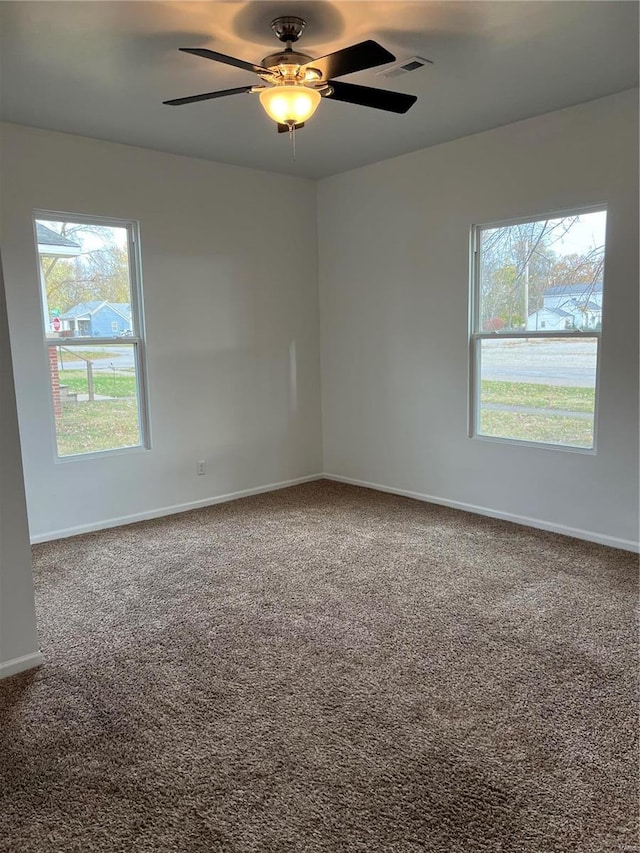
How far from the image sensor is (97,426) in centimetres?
445

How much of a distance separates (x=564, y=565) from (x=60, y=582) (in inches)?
115

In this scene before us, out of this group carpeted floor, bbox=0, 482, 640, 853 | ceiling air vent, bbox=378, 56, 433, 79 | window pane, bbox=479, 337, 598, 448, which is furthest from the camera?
window pane, bbox=479, 337, 598, 448

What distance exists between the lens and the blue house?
13.9 ft

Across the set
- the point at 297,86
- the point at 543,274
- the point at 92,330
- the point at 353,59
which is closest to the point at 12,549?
the point at 92,330

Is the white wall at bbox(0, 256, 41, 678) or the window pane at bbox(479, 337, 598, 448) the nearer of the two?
the white wall at bbox(0, 256, 41, 678)

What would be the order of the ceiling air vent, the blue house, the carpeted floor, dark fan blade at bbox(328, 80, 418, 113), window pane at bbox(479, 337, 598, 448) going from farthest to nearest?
1. the blue house
2. window pane at bbox(479, 337, 598, 448)
3. the ceiling air vent
4. dark fan blade at bbox(328, 80, 418, 113)
5. the carpeted floor

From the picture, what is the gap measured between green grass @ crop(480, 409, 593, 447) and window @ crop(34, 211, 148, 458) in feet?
8.51

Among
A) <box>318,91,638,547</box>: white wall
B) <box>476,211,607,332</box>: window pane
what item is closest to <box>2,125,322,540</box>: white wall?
<box>318,91,638,547</box>: white wall

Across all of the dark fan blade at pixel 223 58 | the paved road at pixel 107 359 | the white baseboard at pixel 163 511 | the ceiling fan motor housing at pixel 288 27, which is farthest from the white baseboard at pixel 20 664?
the ceiling fan motor housing at pixel 288 27

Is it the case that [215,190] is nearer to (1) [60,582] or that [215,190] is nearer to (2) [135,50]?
(2) [135,50]

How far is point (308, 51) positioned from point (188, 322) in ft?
7.54

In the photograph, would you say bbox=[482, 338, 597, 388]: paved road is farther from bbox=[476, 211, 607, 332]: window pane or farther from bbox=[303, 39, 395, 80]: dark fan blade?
bbox=[303, 39, 395, 80]: dark fan blade

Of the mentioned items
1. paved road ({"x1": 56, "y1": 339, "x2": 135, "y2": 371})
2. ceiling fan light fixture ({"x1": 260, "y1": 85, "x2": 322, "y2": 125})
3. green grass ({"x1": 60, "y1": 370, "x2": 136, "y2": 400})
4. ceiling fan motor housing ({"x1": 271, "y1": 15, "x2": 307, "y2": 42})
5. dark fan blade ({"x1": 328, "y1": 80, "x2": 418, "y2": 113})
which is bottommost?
green grass ({"x1": 60, "y1": 370, "x2": 136, "y2": 400})

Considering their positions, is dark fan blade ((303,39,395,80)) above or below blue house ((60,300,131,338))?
above
